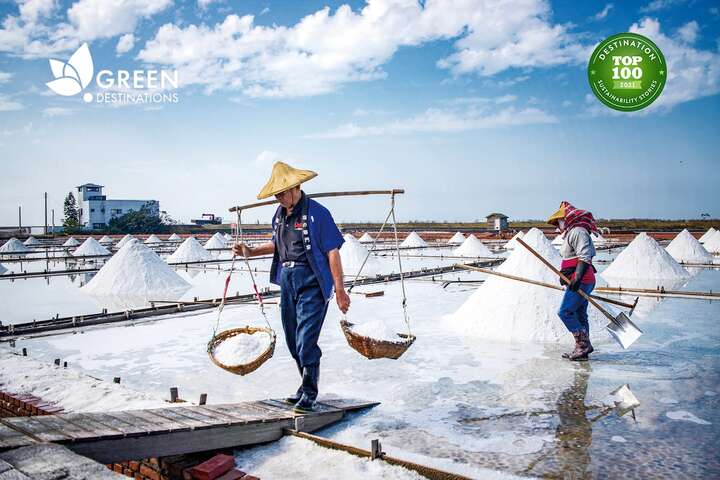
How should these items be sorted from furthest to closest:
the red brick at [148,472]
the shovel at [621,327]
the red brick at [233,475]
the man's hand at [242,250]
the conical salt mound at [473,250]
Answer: the conical salt mound at [473,250], the shovel at [621,327], the man's hand at [242,250], the red brick at [148,472], the red brick at [233,475]

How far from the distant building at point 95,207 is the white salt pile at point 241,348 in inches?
1723

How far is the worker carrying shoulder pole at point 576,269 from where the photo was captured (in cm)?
364

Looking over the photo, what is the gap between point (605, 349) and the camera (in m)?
4.18

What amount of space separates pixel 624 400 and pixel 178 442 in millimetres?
2289

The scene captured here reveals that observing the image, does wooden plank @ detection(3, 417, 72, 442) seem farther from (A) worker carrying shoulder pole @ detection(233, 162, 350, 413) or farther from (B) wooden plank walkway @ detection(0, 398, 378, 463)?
(A) worker carrying shoulder pole @ detection(233, 162, 350, 413)

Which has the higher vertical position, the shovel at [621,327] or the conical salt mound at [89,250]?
the conical salt mound at [89,250]

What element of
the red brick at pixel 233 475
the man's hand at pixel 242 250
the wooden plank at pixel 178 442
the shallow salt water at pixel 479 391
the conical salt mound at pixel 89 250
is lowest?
the shallow salt water at pixel 479 391

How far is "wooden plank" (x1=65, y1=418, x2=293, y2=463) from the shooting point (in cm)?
174

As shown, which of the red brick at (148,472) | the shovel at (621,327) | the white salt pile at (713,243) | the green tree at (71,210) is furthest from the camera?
the green tree at (71,210)

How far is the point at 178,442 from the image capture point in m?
1.92

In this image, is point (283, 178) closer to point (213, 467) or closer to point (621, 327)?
point (213, 467)

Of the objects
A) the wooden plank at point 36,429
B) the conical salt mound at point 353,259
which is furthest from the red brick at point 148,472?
the conical salt mound at point 353,259

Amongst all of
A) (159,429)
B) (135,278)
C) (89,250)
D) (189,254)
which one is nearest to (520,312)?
(159,429)

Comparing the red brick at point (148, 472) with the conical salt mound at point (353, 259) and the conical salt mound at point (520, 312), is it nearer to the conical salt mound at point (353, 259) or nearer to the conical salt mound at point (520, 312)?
the conical salt mound at point (520, 312)
